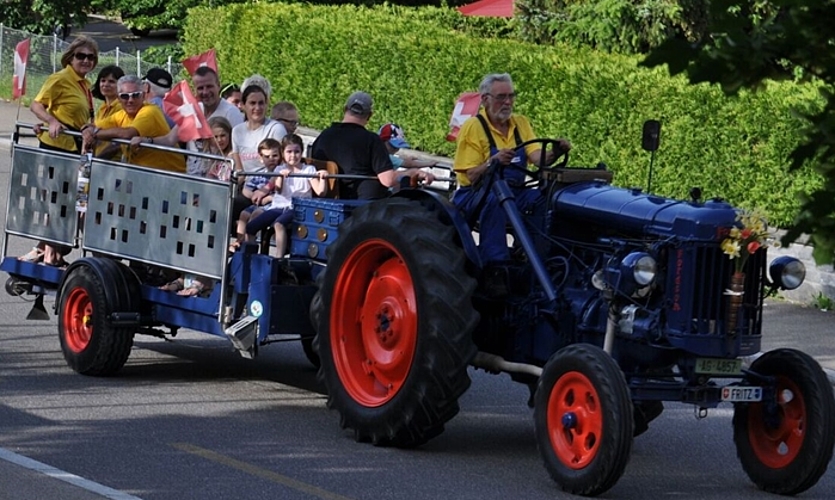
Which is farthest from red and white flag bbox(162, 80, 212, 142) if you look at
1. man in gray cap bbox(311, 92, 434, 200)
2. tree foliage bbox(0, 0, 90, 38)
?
tree foliage bbox(0, 0, 90, 38)

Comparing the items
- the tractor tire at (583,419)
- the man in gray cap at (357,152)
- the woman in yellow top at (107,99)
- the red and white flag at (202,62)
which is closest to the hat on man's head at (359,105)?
the man in gray cap at (357,152)

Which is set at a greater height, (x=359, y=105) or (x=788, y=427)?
(x=359, y=105)

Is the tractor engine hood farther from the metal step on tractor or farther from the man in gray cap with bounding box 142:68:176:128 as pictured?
the man in gray cap with bounding box 142:68:176:128

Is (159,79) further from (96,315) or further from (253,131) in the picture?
(96,315)

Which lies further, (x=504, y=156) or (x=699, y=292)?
(x=504, y=156)

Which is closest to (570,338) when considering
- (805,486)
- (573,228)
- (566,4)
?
(573,228)

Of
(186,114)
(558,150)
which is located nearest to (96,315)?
(186,114)

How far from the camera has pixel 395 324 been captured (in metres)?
9.53

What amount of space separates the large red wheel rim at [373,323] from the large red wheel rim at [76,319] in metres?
2.25

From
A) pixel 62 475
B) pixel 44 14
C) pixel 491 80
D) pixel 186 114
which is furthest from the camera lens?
pixel 44 14

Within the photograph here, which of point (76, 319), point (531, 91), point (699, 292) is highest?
point (531, 91)

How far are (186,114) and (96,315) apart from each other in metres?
1.66

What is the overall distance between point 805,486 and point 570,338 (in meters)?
1.52

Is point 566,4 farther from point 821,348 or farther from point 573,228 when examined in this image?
point 573,228
